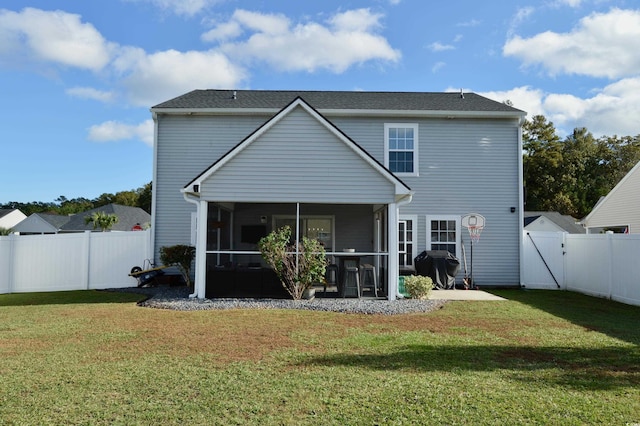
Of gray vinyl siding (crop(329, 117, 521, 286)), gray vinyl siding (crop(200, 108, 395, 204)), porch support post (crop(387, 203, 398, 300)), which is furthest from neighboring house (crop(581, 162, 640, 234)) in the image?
gray vinyl siding (crop(200, 108, 395, 204))

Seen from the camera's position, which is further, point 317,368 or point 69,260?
point 69,260

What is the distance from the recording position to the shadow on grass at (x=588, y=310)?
8.11m

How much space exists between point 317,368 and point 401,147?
11159mm

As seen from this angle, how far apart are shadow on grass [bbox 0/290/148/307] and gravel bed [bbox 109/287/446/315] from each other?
916 mm

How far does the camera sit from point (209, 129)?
1544cm

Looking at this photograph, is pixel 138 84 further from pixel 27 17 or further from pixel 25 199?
pixel 25 199

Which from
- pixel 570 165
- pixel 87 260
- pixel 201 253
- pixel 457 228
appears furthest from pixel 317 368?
pixel 570 165

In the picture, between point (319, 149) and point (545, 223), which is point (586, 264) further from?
point (545, 223)

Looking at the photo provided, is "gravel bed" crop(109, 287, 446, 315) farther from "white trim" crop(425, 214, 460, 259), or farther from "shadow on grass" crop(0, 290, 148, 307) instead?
"white trim" crop(425, 214, 460, 259)

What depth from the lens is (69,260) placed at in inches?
572

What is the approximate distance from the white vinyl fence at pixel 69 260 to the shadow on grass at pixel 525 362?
11.1m

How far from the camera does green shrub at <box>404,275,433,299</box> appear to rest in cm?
1188

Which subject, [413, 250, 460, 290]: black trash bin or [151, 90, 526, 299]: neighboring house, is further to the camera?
[151, 90, 526, 299]: neighboring house

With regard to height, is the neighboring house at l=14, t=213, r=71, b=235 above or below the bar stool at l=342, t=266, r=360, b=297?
above
